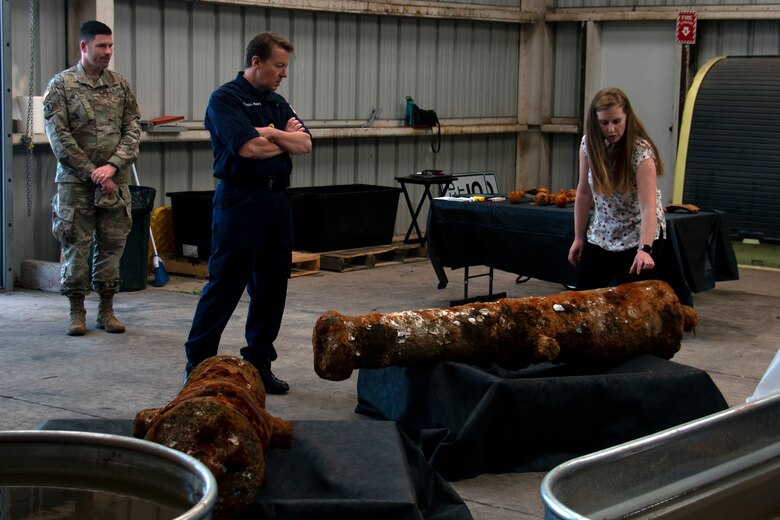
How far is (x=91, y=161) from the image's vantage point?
6895 millimetres

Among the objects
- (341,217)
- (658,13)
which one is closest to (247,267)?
(341,217)

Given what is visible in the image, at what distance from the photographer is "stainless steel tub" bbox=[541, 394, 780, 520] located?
1.39m

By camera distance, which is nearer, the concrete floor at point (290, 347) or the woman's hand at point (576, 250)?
the concrete floor at point (290, 347)

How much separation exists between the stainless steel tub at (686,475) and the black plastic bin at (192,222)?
7.66 metres

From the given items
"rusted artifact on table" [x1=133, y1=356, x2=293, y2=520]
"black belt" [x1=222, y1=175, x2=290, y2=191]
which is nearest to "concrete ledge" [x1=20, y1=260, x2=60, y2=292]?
"black belt" [x1=222, y1=175, x2=290, y2=191]

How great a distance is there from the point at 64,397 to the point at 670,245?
402cm

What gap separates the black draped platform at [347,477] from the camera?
3211 mm

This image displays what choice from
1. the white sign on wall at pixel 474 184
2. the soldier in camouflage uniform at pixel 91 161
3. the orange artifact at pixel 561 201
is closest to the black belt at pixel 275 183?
the soldier in camouflage uniform at pixel 91 161

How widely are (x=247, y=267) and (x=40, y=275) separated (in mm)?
3993

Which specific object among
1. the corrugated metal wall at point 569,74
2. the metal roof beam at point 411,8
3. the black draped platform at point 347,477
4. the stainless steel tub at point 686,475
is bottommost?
the black draped platform at point 347,477

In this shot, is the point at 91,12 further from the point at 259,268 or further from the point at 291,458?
the point at 291,458

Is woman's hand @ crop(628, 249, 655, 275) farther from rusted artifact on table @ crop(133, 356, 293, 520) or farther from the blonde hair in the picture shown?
rusted artifact on table @ crop(133, 356, 293, 520)

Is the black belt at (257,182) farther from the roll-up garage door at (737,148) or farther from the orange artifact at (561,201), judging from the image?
the roll-up garage door at (737,148)

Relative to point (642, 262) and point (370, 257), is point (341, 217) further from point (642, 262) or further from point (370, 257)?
point (642, 262)
